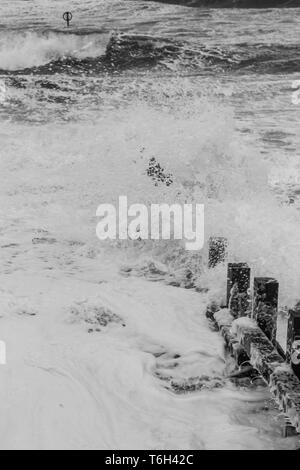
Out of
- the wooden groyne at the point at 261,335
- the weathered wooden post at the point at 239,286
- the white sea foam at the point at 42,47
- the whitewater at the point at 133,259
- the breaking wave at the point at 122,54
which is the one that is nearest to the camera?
the wooden groyne at the point at 261,335

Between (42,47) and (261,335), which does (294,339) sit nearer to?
(261,335)

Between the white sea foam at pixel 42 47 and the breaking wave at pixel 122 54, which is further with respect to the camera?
the white sea foam at pixel 42 47

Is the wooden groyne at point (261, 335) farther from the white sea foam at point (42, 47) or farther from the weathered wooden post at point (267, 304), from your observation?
the white sea foam at point (42, 47)

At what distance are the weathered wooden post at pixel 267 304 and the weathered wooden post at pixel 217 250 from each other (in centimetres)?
136

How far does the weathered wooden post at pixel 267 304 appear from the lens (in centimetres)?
420

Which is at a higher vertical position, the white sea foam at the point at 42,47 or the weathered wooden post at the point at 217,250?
the white sea foam at the point at 42,47

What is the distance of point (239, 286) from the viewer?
15.4ft

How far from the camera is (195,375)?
4367 mm

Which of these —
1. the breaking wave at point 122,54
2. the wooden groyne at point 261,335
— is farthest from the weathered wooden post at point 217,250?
the breaking wave at point 122,54

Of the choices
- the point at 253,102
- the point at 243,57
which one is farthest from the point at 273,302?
the point at 243,57

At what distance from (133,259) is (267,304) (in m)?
2.63

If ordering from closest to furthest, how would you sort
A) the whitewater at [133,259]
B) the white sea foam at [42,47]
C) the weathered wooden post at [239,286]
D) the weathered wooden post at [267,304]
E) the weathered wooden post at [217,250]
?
1. the whitewater at [133,259]
2. the weathered wooden post at [267,304]
3. the weathered wooden post at [239,286]
4. the weathered wooden post at [217,250]
5. the white sea foam at [42,47]

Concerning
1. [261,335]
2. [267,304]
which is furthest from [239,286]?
[261,335]

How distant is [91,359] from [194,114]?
9.66 metres
